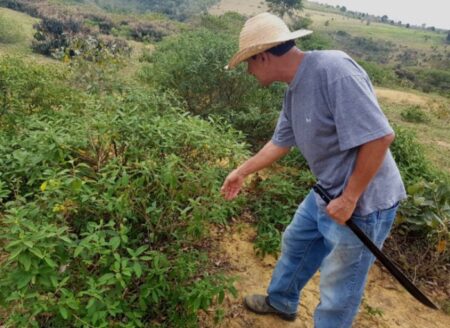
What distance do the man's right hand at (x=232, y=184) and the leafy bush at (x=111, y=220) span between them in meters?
0.07

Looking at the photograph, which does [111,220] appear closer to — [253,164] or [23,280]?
[23,280]

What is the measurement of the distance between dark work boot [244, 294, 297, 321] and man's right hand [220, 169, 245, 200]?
0.81 meters

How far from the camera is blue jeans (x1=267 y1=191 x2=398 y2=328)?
1.88 m

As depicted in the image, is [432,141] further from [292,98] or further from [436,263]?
[292,98]

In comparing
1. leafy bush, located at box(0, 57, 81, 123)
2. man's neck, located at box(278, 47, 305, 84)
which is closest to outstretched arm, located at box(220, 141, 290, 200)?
man's neck, located at box(278, 47, 305, 84)

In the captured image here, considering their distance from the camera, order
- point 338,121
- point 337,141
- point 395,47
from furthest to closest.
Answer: point 395,47 → point 337,141 → point 338,121

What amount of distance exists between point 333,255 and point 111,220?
1.08m

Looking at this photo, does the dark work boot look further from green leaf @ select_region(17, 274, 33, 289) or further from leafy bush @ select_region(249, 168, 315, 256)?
green leaf @ select_region(17, 274, 33, 289)

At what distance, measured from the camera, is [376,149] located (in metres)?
1.59

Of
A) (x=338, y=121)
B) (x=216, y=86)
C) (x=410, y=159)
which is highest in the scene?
(x=338, y=121)

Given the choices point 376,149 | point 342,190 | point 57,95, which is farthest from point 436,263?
point 57,95

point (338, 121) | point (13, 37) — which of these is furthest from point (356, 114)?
point (13, 37)

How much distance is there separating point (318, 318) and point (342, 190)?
75 centimetres

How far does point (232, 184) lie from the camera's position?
2.33 metres
